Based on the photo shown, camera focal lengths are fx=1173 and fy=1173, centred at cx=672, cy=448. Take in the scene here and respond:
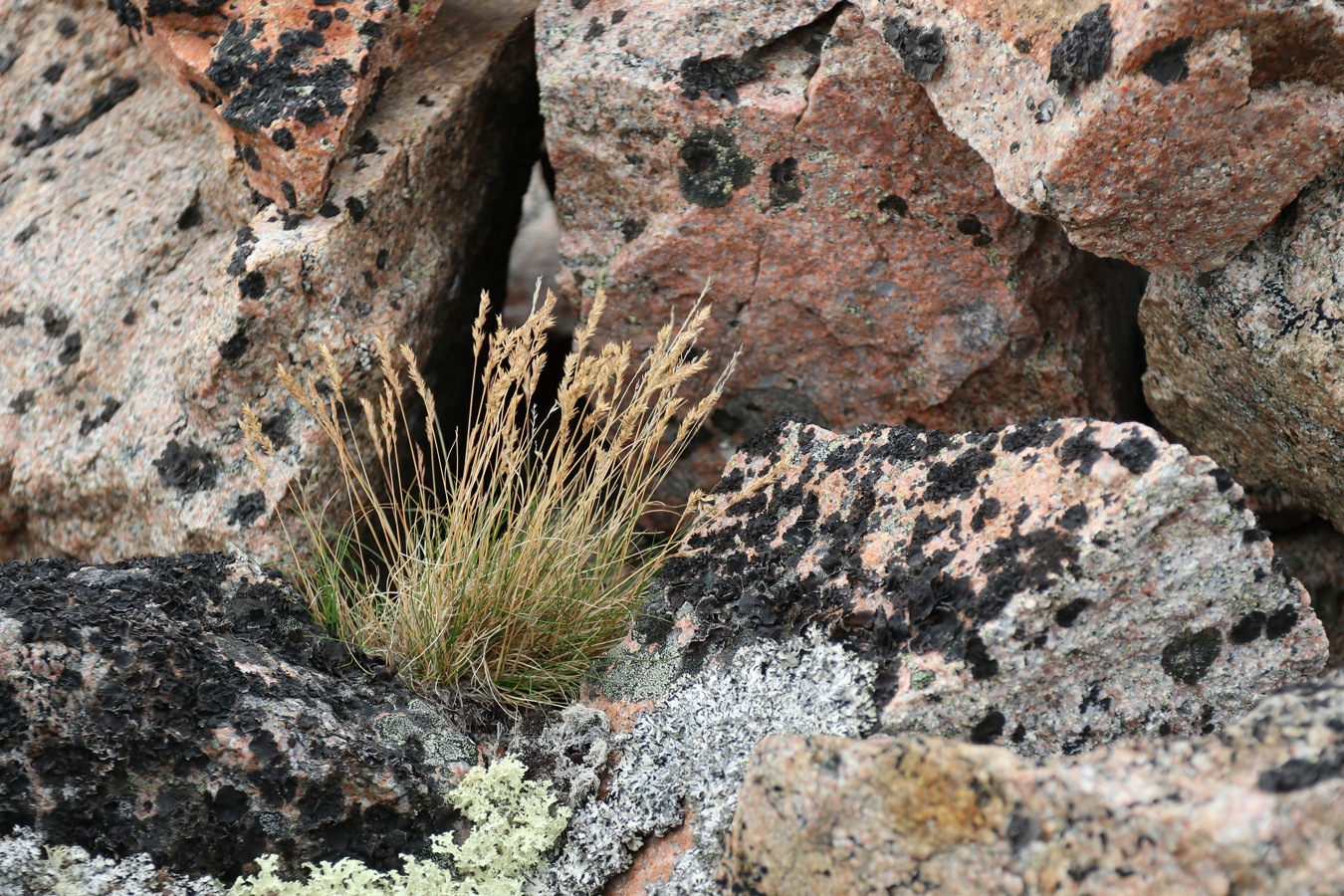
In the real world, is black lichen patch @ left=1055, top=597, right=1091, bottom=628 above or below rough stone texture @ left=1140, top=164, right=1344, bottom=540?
below

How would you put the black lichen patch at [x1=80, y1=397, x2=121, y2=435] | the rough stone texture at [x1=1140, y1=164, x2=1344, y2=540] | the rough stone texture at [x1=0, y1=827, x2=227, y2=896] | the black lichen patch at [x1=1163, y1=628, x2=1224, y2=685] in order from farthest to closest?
the black lichen patch at [x1=80, y1=397, x2=121, y2=435] < the rough stone texture at [x1=1140, y1=164, x2=1344, y2=540] < the black lichen patch at [x1=1163, y1=628, x2=1224, y2=685] < the rough stone texture at [x1=0, y1=827, x2=227, y2=896]

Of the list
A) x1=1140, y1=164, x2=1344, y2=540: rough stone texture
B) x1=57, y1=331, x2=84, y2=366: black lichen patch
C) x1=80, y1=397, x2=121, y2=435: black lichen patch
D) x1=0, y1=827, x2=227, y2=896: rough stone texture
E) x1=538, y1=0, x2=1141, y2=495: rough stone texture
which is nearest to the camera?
x1=0, y1=827, x2=227, y2=896: rough stone texture

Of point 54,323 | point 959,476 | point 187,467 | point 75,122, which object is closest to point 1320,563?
point 959,476

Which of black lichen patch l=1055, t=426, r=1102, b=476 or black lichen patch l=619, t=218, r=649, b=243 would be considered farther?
black lichen patch l=619, t=218, r=649, b=243

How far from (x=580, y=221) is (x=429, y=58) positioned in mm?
920

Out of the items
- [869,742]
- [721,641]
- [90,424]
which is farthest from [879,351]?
[90,424]

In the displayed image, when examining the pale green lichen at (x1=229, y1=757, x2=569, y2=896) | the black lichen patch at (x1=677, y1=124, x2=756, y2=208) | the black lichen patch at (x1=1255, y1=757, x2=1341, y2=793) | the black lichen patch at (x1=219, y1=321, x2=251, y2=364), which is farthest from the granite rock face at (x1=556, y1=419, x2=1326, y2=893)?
the black lichen patch at (x1=219, y1=321, x2=251, y2=364)

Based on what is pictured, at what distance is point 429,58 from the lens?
474cm

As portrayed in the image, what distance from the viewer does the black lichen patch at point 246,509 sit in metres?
4.10

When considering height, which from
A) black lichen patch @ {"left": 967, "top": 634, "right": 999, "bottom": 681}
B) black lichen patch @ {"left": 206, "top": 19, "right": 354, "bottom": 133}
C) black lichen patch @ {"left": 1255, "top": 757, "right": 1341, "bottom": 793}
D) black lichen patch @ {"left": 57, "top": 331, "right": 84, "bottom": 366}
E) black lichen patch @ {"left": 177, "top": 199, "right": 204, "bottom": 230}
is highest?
black lichen patch @ {"left": 206, "top": 19, "right": 354, "bottom": 133}

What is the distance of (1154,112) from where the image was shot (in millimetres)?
3154

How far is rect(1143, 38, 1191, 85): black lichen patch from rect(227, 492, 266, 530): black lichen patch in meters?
3.13

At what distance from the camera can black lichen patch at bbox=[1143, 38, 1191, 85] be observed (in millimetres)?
3086

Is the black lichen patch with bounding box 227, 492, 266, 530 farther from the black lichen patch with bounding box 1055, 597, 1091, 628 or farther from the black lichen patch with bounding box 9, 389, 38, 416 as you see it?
the black lichen patch with bounding box 1055, 597, 1091, 628
